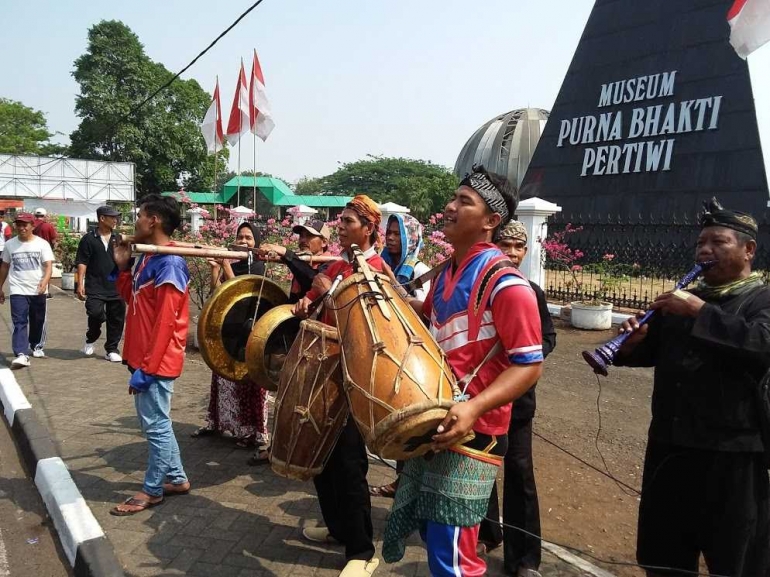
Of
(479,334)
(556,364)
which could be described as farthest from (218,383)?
(556,364)

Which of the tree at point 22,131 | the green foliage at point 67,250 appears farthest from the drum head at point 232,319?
the tree at point 22,131

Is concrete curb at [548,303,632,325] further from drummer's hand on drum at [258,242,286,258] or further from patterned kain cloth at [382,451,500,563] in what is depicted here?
patterned kain cloth at [382,451,500,563]

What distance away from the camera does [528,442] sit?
3.31m

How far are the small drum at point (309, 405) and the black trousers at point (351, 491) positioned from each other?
0.23 metres

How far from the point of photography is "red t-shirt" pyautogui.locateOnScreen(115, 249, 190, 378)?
356 centimetres

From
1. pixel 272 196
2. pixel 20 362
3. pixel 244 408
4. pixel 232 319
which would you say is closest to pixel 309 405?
pixel 232 319

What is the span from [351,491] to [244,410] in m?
1.98

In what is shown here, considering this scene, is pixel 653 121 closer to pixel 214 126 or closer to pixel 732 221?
pixel 214 126

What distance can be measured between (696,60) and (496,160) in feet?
101

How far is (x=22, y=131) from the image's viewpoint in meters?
51.2

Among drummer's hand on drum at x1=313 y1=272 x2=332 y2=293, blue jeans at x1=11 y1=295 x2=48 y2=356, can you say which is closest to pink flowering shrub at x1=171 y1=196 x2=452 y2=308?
blue jeans at x1=11 y1=295 x2=48 y2=356

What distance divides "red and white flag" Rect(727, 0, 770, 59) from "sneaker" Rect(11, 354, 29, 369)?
7736 mm

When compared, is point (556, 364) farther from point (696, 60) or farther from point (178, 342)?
point (696, 60)

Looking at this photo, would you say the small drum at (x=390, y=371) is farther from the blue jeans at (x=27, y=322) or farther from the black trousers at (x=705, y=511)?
the blue jeans at (x=27, y=322)
